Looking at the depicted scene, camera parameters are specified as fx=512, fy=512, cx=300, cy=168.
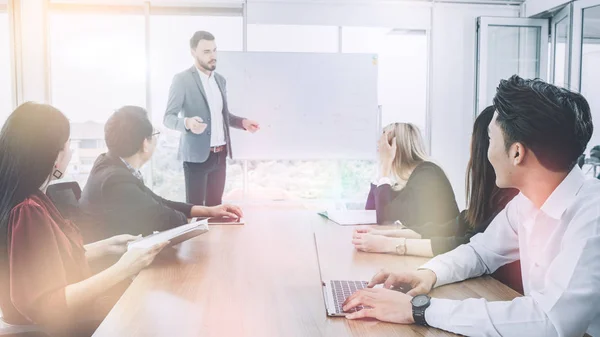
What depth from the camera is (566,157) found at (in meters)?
1.25

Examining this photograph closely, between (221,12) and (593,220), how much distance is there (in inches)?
169

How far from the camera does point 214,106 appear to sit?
4.66m

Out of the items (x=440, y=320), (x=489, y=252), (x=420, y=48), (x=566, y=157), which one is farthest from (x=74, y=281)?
(x=420, y=48)

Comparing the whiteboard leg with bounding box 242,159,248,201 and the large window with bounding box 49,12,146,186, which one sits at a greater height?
the large window with bounding box 49,12,146,186

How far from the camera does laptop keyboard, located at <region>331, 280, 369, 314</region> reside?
4.28ft

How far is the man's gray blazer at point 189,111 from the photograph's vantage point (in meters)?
4.60

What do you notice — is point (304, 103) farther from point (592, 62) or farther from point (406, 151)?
point (592, 62)

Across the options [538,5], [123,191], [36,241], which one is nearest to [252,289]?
[36,241]

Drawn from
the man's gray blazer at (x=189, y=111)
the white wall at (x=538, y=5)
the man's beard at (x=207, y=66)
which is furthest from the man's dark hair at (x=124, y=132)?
the white wall at (x=538, y=5)

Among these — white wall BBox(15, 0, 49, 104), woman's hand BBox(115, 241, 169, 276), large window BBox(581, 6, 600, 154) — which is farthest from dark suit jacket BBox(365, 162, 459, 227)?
white wall BBox(15, 0, 49, 104)

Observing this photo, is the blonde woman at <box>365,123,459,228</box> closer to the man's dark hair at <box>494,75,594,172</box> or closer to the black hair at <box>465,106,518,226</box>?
the black hair at <box>465,106,518,226</box>

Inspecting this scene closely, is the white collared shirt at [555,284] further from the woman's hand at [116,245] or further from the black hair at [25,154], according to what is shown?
the woman's hand at [116,245]

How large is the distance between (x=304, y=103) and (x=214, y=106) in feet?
2.75

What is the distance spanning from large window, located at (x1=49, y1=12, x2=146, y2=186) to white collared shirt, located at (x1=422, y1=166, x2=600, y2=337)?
13.7 ft
